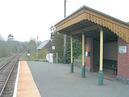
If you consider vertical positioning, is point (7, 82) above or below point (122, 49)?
below

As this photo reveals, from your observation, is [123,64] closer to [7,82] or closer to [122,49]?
[122,49]

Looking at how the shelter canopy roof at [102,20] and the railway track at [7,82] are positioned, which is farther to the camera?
the railway track at [7,82]

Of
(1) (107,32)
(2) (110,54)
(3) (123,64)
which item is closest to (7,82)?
(2) (110,54)

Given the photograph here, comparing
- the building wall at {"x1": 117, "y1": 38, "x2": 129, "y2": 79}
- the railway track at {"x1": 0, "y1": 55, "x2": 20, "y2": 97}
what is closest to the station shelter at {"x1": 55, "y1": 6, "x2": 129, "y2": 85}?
the building wall at {"x1": 117, "y1": 38, "x2": 129, "y2": 79}

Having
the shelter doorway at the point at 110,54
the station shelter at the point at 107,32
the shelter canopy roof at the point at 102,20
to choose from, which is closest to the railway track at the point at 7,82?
the station shelter at the point at 107,32

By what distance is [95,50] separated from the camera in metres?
26.7

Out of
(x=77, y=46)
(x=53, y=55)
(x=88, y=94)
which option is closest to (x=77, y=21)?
(x=88, y=94)

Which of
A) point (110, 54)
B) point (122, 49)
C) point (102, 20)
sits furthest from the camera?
point (110, 54)

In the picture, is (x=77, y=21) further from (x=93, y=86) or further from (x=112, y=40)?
(x=112, y=40)

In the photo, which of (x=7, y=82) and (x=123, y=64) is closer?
(x=123, y=64)

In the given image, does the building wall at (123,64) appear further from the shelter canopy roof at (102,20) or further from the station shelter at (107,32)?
the shelter canopy roof at (102,20)

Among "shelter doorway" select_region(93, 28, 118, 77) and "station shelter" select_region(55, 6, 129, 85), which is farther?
"shelter doorway" select_region(93, 28, 118, 77)

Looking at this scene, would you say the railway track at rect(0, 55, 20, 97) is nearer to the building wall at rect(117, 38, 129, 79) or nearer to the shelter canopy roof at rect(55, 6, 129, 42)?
the shelter canopy roof at rect(55, 6, 129, 42)

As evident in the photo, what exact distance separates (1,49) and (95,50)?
237 ft
